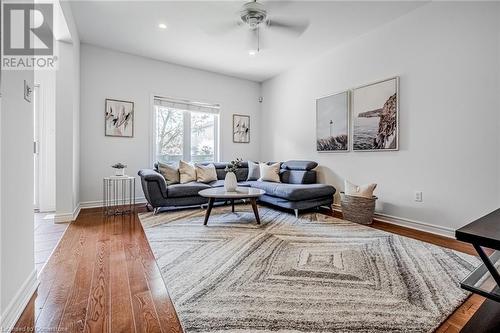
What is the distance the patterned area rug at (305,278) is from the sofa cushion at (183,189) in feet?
2.82

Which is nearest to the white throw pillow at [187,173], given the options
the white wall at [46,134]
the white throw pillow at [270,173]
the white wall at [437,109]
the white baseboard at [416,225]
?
the white throw pillow at [270,173]

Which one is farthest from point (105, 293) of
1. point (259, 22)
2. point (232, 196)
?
point (259, 22)

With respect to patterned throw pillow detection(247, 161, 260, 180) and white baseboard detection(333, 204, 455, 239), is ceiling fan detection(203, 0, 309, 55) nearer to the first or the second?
patterned throw pillow detection(247, 161, 260, 180)

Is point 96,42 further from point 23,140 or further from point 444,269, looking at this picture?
point 444,269

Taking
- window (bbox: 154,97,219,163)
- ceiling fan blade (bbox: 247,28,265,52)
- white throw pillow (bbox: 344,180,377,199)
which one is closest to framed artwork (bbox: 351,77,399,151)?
white throw pillow (bbox: 344,180,377,199)

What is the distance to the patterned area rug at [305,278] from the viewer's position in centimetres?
132

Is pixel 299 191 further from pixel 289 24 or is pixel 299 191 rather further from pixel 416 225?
pixel 289 24

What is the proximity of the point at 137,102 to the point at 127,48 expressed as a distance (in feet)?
2.97

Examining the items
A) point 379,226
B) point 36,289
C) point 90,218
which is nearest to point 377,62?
point 379,226

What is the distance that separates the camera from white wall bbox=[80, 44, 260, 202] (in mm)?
4082

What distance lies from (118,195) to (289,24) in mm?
3924

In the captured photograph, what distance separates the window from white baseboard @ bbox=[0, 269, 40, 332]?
3362 millimetres

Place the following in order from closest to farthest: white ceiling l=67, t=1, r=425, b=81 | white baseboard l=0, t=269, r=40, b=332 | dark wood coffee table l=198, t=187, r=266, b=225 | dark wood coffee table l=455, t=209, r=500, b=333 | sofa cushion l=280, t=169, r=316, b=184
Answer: dark wood coffee table l=455, t=209, r=500, b=333 → white baseboard l=0, t=269, r=40, b=332 → white ceiling l=67, t=1, r=425, b=81 → dark wood coffee table l=198, t=187, r=266, b=225 → sofa cushion l=280, t=169, r=316, b=184

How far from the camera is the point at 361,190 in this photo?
3.38 meters
